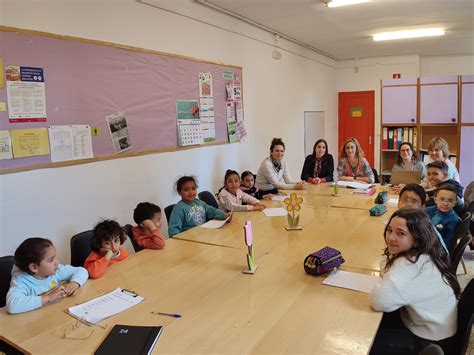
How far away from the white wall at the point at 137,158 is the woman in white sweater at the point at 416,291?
225 centimetres

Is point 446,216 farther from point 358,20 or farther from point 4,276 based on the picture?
point 358,20

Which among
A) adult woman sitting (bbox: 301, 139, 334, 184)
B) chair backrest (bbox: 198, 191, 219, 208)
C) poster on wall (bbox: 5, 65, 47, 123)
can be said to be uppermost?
poster on wall (bbox: 5, 65, 47, 123)

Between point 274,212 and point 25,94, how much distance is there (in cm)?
203

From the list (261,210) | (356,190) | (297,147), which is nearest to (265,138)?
(297,147)

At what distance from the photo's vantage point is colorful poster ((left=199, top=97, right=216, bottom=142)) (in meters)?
4.38

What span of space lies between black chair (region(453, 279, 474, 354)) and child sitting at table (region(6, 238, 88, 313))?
170 centimetres

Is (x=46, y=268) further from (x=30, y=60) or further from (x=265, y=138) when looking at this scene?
(x=265, y=138)

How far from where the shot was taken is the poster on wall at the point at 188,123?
407 cm

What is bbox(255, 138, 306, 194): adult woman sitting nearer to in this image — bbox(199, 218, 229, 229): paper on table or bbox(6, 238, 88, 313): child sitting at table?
bbox(199, 218, 229, 229): paper on table

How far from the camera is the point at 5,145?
2.57 metres

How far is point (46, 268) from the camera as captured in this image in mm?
1845

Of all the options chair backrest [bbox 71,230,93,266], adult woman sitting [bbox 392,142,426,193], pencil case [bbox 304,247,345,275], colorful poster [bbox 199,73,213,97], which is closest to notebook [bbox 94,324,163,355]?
pencil case [bbox 304,247,345,275]

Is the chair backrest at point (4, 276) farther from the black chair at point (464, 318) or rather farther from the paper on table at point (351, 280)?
the black chair at point (464, 318)

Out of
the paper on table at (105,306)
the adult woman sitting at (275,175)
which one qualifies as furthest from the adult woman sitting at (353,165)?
the paper on table at (105,306)
